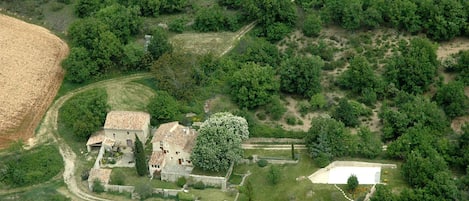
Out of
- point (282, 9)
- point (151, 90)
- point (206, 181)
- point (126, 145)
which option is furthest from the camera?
point (282, 9)

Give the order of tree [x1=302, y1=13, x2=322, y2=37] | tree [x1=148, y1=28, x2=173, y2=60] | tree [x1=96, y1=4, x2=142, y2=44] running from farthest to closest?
1. tree [x1=96, y1=4, x2=142, y2=44]
2. tree [x1=302, y1=13, x2=322, y2=37]
3. tree [x1=148, y1=28, x2=173, y2=60]

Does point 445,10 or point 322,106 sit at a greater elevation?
point 445,10

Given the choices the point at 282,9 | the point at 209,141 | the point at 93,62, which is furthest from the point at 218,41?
the point at 209,141

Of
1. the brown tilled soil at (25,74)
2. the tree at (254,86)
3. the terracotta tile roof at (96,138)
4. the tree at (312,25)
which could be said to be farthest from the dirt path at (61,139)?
the tree at (312,25)

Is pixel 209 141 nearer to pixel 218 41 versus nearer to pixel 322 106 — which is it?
pixel 322 106

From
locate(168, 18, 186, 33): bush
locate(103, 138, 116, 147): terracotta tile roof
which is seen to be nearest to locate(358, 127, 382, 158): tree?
locate(103, 138, 116, 147): terracotta tile roof

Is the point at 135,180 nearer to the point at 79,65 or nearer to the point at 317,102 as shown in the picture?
the point at 79,65

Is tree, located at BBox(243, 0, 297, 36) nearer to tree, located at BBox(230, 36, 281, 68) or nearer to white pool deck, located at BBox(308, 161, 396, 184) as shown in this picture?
tree, located at BBox(230, 36, 281, 68)

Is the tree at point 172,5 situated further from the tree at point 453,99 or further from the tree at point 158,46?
the tree at point 453,99
